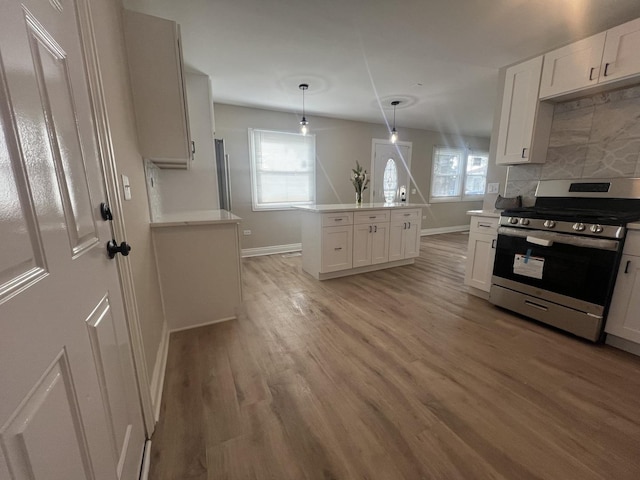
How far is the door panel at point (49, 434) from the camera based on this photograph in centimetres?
41

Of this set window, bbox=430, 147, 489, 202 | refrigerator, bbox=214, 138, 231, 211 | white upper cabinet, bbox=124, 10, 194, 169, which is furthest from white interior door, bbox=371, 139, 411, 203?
white upper cabinet, bbox=124, 10, 194, 169

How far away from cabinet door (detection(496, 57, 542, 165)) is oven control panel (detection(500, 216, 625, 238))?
72cm

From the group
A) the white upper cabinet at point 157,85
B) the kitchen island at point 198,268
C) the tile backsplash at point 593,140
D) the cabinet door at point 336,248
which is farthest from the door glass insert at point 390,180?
the white upper cabinet at point 157,85

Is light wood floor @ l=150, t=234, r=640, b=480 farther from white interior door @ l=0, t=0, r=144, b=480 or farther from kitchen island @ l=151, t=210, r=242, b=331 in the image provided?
white interior door @ l=0, t=0, r=144, b=480

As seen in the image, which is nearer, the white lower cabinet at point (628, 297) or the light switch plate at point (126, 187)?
the light switch plate at point (126, 187)

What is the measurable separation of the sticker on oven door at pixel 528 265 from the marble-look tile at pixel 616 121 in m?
1.23

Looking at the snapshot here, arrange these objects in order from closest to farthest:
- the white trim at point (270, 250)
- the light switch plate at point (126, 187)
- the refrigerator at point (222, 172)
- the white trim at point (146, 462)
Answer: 1. the white trim at point (146, 462)
2. the light switch plate at point (126, 187)
3. the refrigerator at point (222, 172)
4. the white trim at point (270, 250)

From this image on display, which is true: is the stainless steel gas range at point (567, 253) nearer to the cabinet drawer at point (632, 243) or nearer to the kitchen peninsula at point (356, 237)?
the cabinet drawer at point (632, 243)

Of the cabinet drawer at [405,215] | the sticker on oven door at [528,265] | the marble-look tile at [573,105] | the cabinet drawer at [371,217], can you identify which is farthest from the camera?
the cabinet drawer at [405,215]

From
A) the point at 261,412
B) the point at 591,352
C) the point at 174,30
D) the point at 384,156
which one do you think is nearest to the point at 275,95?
the point at 174,30

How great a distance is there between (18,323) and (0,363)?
0.25 ft

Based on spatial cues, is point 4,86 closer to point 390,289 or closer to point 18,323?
point 18,323

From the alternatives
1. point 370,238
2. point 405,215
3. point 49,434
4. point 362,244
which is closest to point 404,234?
point 405,215

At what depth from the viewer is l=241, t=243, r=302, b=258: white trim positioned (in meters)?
4.68
